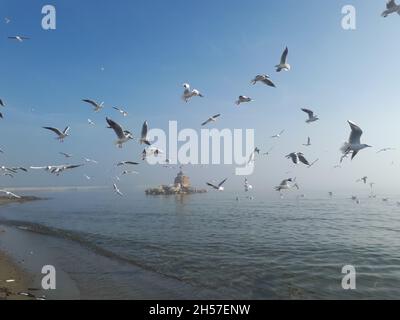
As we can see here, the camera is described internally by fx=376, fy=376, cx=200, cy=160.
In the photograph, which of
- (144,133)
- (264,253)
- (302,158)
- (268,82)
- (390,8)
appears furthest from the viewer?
(264,253)

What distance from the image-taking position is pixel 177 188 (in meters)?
126

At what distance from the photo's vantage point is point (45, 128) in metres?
17.2

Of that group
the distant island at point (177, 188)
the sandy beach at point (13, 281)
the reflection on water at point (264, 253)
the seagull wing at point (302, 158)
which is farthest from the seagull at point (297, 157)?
the distant island at point (177, 188)

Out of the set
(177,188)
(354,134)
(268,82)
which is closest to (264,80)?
(268,82)

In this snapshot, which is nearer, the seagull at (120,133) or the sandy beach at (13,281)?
the sandy beach at (13,281)

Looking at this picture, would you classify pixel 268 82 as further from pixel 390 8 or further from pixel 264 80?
pixel 390 8

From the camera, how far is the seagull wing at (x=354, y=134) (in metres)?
12.8

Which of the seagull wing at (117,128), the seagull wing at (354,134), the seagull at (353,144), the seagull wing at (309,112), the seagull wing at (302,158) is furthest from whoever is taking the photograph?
the seagull wing at (309,112)

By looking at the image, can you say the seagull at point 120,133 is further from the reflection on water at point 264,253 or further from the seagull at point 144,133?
the reflection on water at point 264,253

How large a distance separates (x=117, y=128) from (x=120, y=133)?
316mm

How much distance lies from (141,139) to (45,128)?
4.90 metres

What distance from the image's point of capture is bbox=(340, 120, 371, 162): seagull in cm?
1296
